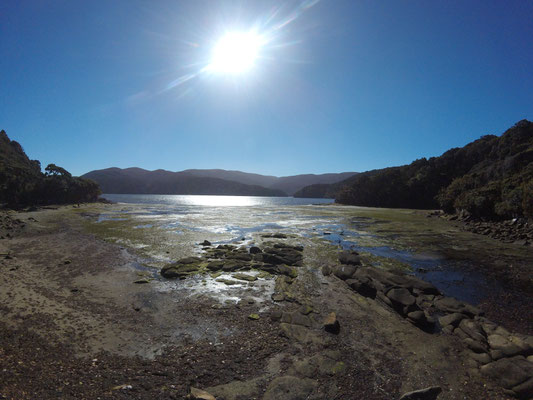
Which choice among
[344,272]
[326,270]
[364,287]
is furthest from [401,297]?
[326,270]

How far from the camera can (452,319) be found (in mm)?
10609

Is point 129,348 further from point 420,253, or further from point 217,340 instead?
point 420,253

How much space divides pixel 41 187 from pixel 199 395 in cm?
12413

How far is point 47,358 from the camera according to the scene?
7.52 meters

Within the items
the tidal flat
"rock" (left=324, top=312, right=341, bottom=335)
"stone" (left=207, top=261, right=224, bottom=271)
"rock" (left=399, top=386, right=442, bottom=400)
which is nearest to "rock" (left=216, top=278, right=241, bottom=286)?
the tidal flat

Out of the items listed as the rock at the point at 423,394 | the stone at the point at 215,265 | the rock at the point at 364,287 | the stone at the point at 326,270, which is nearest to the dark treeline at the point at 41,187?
the stone at the point at 215,265

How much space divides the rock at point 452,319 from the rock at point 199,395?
10.3 meters

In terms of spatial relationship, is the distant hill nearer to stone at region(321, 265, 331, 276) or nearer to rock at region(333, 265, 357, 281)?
rock at region(333, 265, 357, 281)

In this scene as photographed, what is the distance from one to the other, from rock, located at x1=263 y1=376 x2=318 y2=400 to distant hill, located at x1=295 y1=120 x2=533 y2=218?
143 ft

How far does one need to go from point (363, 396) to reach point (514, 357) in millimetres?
5564

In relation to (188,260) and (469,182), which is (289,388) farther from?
(469,182)

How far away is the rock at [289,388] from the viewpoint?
6.32 m

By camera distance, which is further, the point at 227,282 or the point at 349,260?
the point at 349,260

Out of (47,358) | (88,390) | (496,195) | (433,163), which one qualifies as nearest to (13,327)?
(47,358)
